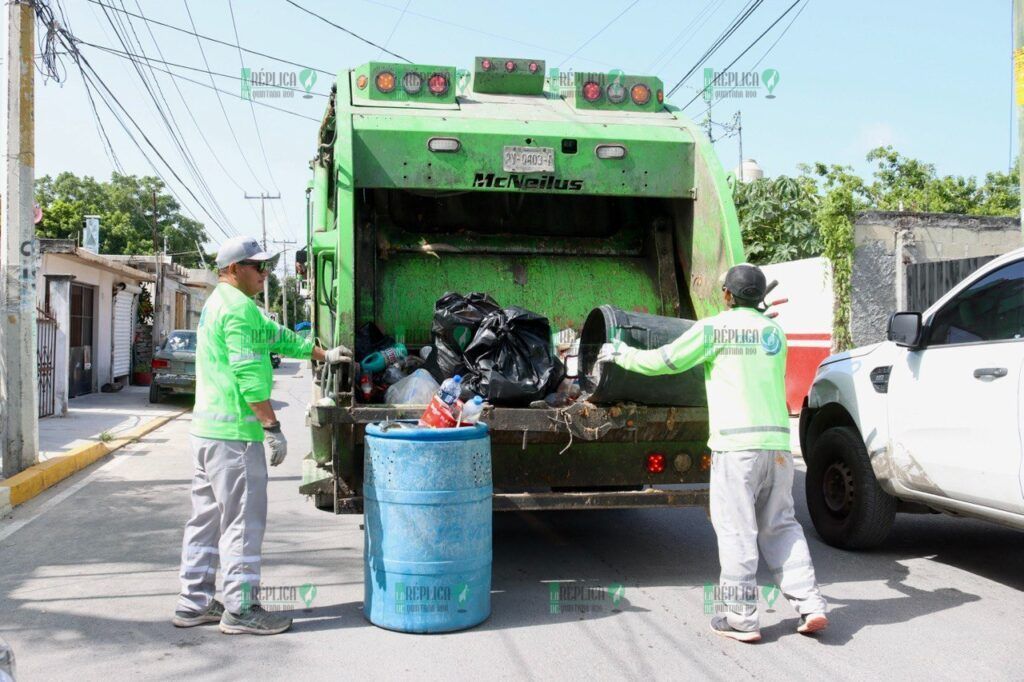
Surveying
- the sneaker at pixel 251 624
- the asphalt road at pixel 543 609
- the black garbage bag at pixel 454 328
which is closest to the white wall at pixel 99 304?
the asphalt road at pixel 543 609

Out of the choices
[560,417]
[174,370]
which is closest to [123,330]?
[174,370]

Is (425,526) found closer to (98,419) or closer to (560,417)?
(560,417)

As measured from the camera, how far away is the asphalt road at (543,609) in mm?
3812

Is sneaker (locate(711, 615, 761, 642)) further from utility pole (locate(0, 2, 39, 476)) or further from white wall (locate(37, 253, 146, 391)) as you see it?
white wall (locate(37, 253, 146, 391))

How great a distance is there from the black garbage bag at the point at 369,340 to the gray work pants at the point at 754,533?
7.07 ft

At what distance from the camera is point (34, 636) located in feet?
13.6

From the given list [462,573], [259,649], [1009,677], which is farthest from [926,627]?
[259,649]

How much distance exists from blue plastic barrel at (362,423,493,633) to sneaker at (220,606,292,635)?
44cm

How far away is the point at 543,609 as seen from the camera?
4.57 m

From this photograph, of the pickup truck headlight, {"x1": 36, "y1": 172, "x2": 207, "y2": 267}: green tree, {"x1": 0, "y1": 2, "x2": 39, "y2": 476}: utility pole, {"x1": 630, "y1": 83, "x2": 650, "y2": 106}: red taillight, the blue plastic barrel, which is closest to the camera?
the blue plastic barrel

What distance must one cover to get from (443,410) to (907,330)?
2.63 meters

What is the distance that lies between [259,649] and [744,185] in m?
12.4

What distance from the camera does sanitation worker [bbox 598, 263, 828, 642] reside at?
415 cm

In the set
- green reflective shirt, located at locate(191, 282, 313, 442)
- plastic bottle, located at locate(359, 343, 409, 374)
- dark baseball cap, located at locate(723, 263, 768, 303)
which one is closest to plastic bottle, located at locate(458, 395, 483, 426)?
green reflective shirt, located at locate(191, 282, 313, 442)
